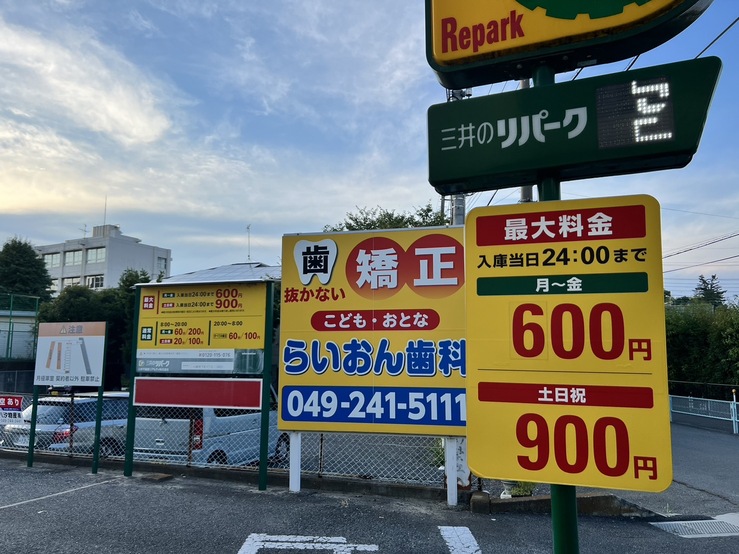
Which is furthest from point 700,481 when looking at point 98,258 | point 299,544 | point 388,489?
point 98,258

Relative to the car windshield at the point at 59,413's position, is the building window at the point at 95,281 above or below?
above

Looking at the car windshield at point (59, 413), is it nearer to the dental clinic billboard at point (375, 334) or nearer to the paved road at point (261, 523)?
the paved road at point (261, 523)

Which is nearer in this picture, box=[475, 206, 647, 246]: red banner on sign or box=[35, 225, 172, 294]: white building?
box=[475, 206, 647, 246]: red banner on sign

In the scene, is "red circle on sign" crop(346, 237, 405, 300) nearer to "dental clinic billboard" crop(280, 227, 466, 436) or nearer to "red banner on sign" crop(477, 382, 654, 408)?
"dental clinic billboard" crop(280, 227, 466, 436)

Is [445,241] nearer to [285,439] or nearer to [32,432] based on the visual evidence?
[285,439]

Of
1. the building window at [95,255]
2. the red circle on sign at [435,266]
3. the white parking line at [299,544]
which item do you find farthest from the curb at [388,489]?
the building window at [95,255]

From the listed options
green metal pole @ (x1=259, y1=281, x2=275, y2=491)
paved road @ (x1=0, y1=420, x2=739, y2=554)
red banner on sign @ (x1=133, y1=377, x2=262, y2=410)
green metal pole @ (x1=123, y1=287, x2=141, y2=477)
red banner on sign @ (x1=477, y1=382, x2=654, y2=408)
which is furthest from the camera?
green metal pole @ (x1=123, y1=287, x2=141, y2=477)

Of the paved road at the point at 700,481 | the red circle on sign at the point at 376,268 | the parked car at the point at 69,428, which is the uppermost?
the red circle on sign at the point at 376,268

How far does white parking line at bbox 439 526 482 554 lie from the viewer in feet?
14.2

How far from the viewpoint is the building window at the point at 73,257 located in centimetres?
6150

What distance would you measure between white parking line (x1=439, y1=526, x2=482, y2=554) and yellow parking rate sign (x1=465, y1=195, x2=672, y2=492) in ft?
8.54

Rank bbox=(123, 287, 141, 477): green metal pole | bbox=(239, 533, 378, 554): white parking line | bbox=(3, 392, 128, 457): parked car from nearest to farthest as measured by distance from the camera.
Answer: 1. bbox=(239, 533, 378, 554): white parking line
2. bbox=(123, 287, 141, 477): green metal pole
3. bbox=(3, 392, 128, 457): parked car

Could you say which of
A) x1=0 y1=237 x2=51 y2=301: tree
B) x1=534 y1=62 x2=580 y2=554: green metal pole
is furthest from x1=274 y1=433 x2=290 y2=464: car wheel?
x1=0 y1=237 x2=51 y2=301: tree

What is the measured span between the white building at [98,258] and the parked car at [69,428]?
2071 inches
